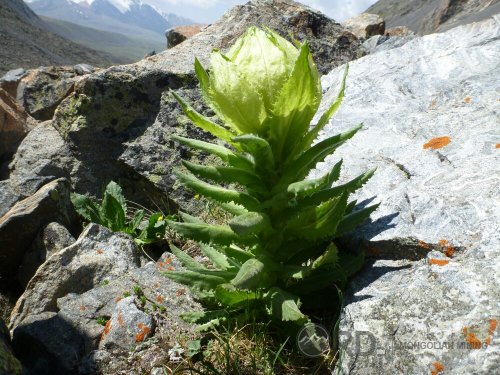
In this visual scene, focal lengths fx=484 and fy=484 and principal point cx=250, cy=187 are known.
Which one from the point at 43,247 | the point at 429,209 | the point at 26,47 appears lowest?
the point at 26,47

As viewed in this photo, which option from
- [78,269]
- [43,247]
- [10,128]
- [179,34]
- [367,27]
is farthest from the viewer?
[367,27]

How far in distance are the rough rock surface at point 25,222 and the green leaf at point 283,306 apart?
2.93 m

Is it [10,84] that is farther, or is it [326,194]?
[10,84]

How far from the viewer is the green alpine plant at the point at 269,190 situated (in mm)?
2344

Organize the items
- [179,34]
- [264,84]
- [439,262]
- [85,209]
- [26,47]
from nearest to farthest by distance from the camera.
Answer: [264,84], [439,262], [85,209], [179,34], [26,47]

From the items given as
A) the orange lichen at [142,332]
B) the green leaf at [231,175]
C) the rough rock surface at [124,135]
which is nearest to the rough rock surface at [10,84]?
the rough rock surface at [124,135]

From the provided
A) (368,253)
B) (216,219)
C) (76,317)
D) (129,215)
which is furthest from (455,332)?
(129,215)

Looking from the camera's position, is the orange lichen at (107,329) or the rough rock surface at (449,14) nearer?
the orange lichen at (107,329)

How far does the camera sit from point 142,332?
10.1 feet

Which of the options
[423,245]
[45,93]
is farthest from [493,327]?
[45,93]

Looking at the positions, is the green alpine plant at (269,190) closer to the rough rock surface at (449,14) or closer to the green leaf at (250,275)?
the green leaf at (250,275)

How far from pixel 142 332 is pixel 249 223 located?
4.06 ft

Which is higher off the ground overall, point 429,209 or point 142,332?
point 429,209

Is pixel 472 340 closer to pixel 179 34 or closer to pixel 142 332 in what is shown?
pixel 142 332
